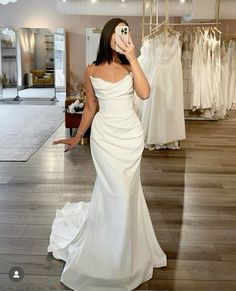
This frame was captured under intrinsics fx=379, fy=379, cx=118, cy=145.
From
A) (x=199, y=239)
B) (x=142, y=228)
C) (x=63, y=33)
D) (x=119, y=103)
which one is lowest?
(x=199, y=239)

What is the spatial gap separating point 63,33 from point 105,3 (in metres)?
2.08

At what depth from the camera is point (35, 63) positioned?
10055mm

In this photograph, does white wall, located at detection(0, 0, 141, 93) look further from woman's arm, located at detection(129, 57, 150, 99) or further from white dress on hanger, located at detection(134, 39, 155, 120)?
woman's arm, located at detection(129, 57, 150, 99)

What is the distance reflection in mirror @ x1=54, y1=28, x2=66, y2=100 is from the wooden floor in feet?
15.6

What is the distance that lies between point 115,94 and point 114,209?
0.60 metres

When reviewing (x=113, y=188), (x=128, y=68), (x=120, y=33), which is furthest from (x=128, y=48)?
(x=113, y=188)

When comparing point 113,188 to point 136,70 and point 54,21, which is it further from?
point 54,21

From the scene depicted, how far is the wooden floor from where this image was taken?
7.26ft

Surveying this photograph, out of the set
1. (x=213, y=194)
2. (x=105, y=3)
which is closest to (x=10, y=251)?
(x=213, y=194)

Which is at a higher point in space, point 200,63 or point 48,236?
point 200,63

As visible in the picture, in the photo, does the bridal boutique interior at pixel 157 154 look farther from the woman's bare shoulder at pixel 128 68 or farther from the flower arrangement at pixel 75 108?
the woman's bare shoulder at pixel 128 68

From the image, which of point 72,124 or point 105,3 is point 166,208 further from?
point 105,3

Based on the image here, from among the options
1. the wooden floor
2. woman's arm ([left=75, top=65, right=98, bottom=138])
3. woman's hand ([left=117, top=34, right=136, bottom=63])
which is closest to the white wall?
the wooden floor

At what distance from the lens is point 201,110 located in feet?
24.9
